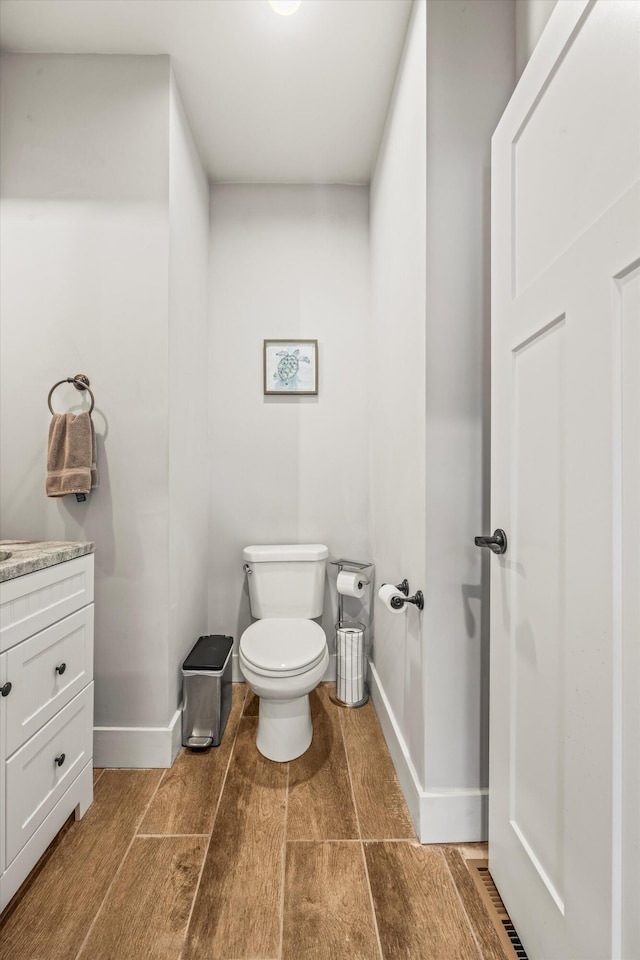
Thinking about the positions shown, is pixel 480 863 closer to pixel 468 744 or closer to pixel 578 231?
pixel 468 744

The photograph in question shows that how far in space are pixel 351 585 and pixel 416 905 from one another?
4.04ft

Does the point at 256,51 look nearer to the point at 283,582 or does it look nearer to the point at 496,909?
the point at 283,582

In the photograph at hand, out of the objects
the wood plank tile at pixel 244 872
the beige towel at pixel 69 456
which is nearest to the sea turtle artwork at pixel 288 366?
the beige towel at pixel 69 456

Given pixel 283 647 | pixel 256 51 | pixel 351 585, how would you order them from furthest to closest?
pixel 351 585 < pixel 283 647 < pixel 256 51

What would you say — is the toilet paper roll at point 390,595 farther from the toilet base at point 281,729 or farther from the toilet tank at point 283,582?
the toilet tank at point 283,582

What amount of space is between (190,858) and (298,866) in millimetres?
304

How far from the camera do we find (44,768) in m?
1.37

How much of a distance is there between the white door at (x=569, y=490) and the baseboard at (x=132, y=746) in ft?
3.93

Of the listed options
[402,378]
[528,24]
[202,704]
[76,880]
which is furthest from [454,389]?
[76,880]

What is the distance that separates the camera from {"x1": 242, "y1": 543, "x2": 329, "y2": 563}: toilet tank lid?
242 cm

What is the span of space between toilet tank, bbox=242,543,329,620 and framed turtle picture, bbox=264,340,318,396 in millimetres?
834

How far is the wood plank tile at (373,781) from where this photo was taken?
5.06 feet

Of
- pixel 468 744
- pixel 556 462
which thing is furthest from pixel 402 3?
pixel 468 744

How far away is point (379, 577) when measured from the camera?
7.67 feet
